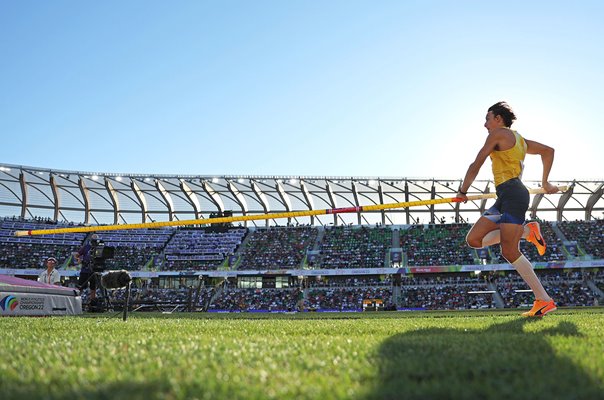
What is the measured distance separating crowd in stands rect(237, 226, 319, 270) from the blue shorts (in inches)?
1743

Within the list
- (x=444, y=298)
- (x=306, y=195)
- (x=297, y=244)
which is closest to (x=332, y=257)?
(x=297, y=244)

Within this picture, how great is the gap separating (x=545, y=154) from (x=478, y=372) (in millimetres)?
5206

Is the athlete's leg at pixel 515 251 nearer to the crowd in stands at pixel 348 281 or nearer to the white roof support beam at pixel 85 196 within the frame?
the crowd in stands at pixel 348 281

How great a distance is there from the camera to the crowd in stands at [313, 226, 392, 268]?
4903 cm

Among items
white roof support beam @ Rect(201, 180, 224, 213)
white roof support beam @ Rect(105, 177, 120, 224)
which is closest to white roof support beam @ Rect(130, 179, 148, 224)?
white roof support beam @ Rect(105, 177, 120, 224)

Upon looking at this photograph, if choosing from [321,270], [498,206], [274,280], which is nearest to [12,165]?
[274,280]

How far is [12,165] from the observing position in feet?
157

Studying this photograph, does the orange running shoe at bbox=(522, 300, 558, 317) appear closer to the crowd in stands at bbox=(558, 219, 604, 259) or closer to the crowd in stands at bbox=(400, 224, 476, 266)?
the crowd in stands at bbox=(400, 224, 476, 266)

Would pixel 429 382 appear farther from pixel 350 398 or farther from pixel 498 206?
pixel 498 206

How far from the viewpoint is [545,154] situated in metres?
6.54

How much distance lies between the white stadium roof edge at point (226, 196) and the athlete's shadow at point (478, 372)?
47688mm

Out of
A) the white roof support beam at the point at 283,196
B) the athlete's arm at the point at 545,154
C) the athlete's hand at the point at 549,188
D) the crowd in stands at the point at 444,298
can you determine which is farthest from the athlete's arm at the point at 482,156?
Answer: the white roof support beam at the point at 283,196

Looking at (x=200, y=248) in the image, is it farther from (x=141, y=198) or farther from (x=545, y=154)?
(x=545, y=154)

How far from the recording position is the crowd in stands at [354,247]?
49028mm
